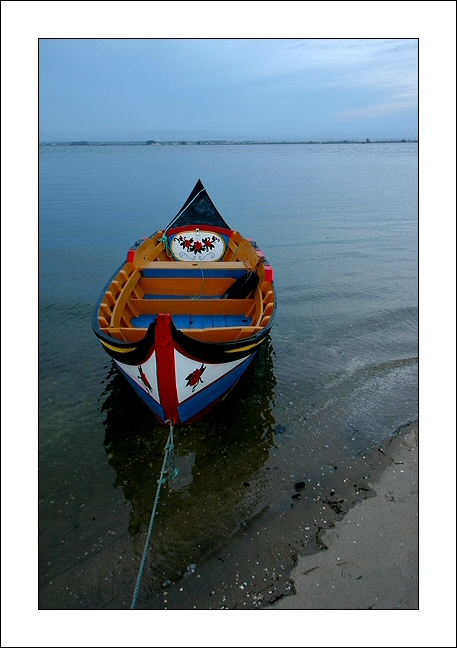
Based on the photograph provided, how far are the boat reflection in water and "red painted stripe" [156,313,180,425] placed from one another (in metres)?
0.72

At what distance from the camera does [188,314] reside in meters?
8.33

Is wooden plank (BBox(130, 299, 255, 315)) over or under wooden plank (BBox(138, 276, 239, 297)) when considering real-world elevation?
under

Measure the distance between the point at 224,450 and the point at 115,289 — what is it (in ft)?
12.7

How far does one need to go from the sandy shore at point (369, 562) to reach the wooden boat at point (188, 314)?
8.57 feet

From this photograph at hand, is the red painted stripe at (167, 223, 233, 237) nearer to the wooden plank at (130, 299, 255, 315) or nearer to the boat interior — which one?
the boat interior

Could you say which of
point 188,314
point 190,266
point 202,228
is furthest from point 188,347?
point 202,228

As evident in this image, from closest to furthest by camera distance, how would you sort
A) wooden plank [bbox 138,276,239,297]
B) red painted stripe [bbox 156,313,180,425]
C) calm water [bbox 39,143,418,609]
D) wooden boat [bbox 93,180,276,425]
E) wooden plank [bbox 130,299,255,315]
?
calm water [bbox 39,143,418,609] < red painted stripe [bbox 156,313,180,425] < wooden boat [bbox 93,180,276,425] < wooden plank [bbox 130,299,255,315] < wooden plank [bbox 138,276,239,297]

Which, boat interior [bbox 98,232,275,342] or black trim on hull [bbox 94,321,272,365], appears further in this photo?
boat interior [bbox 98,232,275,342]

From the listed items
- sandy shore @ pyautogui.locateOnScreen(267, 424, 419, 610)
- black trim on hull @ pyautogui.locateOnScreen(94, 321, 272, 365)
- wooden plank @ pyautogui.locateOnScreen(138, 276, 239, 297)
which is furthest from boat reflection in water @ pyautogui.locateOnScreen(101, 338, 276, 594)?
wooden plank @ pyautogui.locateOnScreen(138, 276, 239, 297)

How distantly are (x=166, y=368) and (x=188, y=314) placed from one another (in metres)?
3.00

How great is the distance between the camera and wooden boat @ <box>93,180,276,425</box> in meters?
5.57

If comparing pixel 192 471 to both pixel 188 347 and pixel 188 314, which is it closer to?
pixel 188 347

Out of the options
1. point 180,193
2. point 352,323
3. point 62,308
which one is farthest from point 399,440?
point 180,193

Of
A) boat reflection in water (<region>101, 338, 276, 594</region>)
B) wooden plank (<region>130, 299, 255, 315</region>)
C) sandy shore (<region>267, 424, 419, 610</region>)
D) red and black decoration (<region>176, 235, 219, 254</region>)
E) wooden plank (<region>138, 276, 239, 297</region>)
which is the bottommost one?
sandy shore (<region>267, 424, 419, 610</region>)
